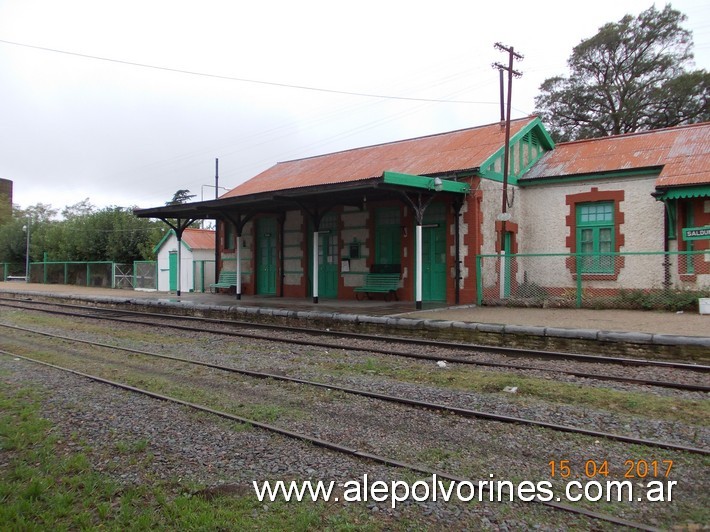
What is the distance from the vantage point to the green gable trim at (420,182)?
1301 cm

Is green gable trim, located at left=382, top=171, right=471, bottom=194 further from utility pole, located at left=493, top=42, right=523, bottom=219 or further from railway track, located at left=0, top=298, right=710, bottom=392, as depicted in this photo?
railway track, located at left=0, top=298, right=710, bottom=392

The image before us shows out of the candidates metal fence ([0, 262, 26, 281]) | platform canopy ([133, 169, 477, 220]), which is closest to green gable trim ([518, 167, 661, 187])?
platform canopy ([133, 169, 477, 220])

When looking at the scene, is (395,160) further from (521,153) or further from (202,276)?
(202,276)

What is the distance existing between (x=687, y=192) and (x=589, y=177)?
121 inches

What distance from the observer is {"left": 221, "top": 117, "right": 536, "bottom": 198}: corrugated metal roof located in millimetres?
17500

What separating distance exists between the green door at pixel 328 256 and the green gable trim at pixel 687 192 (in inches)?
402

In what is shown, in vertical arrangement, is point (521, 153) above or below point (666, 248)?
above

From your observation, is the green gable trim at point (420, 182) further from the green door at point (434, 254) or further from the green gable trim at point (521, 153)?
the green door at point (434, 254)

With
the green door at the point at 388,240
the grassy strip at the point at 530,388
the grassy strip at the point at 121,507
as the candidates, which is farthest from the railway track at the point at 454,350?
the grassy strip at the point at 121,507

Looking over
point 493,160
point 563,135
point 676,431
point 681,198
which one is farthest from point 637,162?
point 563,135

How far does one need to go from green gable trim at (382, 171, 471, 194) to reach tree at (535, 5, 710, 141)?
19.9m

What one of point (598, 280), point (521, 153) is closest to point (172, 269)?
point (521, 153)

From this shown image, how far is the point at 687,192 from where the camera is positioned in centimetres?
1381

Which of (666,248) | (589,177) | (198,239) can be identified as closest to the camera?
(666,248)
